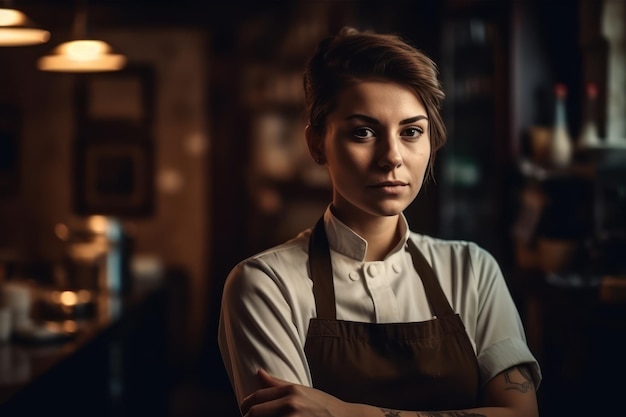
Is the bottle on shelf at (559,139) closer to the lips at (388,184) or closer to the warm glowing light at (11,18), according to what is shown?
the lips at (388,184)

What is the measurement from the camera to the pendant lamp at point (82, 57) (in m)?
3.52

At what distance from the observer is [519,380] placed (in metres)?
1.55

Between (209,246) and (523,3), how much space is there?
149 inches

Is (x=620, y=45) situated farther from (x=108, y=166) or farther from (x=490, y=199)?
(x=108, y=166)

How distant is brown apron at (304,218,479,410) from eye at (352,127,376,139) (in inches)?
11.7

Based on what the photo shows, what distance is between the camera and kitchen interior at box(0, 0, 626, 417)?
298 cm

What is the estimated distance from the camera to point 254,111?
642cm

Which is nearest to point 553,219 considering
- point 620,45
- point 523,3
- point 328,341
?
point 620,45

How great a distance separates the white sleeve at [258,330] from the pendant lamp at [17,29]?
1.53 meters

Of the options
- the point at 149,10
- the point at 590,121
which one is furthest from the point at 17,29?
the point at 149,10

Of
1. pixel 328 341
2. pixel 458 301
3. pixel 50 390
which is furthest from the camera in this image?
pixel 50 390

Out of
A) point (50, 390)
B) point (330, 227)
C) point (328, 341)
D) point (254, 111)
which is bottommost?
point (50, 390)

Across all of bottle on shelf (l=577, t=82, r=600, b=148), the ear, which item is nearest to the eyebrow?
the ear

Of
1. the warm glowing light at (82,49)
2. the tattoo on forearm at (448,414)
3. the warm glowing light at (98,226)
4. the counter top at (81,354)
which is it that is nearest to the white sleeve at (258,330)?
the tattoo on forearm at (448,414)
